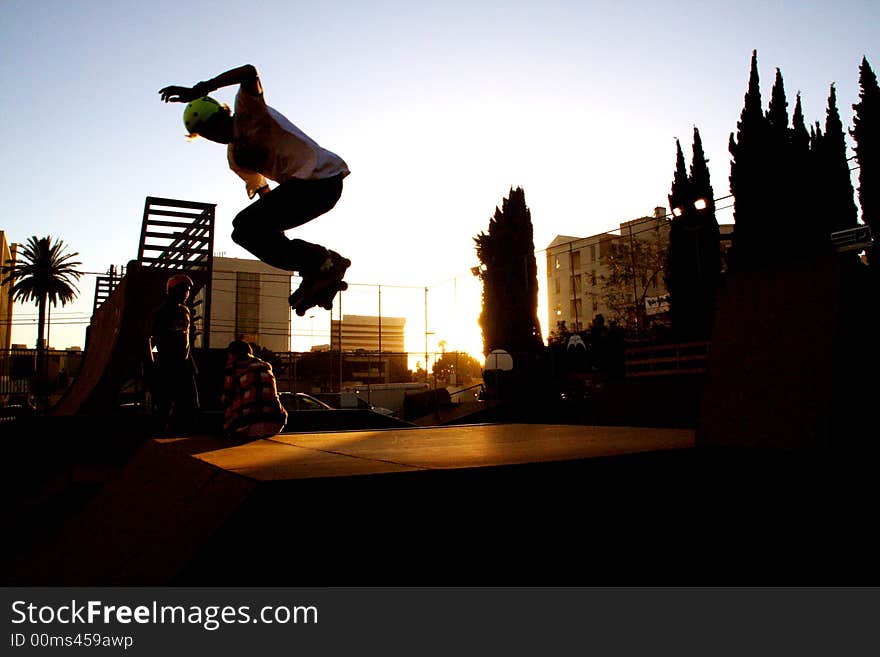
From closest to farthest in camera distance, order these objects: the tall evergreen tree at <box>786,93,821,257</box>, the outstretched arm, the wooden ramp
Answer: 1. the wooden ramp
2. the outstretched arm
3. the tall evergreen tree at <box>786,93,821,257</box>

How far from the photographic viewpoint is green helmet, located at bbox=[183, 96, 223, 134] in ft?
10.2

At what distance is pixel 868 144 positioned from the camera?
875 inches

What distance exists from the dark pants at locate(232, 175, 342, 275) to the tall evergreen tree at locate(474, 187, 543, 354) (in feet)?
81.8

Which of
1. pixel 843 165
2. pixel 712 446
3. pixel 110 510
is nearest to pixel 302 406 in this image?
pixel 110 510

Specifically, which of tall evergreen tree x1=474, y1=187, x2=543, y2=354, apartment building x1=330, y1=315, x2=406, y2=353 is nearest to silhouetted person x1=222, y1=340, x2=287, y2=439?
apartment building x1=330, y1=315, x2=406, y2=353

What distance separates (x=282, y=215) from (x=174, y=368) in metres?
1.83

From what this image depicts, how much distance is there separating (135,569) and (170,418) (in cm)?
318

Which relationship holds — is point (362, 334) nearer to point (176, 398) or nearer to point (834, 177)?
point (834, 177)

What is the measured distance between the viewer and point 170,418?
4.36 meters

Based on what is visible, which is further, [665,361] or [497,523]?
[665,361]

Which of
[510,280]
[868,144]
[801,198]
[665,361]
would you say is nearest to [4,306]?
[510,280]

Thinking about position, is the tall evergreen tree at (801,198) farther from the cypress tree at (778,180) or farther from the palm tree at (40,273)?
the palm tree at (40,273)

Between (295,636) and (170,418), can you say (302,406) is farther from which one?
(295,636)

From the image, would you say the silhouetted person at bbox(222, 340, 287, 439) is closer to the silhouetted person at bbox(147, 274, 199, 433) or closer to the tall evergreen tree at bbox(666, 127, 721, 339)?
the silhouetted person at bbox(147, 274, 199, 433)
